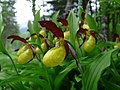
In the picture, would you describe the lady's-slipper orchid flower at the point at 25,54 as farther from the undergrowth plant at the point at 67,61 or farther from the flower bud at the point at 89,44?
the flower bud at the point at 89,44

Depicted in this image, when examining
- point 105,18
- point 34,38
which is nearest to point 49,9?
point 105,18

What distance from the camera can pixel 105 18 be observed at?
400cm

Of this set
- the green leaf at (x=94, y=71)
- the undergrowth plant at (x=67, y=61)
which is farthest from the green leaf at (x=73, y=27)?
the green leaf at (x=94, y=71)

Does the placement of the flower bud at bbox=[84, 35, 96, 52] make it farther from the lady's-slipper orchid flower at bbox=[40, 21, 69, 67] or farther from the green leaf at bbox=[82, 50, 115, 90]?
the lady's-slipper orchid flower at bbox=[40, 21, 69, 67]

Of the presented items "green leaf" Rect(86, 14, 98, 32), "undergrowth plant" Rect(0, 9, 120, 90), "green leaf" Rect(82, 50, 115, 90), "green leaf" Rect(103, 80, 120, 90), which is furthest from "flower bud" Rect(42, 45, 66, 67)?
"green leaf" Rect(86, 14, 98, 32)

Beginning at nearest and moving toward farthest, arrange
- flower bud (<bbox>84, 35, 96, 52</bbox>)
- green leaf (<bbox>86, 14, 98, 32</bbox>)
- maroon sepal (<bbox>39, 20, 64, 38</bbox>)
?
maroon sepal (<bbox>39, 20, 64, 38</bbox>), flower bud (<bbox>84, 35, 96, 52</bbox>), green leaf (<bbox>86, 14, 98, 32</bbox>)

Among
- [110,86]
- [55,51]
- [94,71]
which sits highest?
[55,51]

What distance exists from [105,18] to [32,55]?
9.84ft

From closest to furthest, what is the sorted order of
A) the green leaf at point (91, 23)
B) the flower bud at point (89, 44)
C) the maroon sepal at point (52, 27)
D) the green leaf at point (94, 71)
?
the maroon sepal at point (52, 27), the green leaf at point (94, 71), the flower bud at point (89, 44), the green leaf at point (91, 23)

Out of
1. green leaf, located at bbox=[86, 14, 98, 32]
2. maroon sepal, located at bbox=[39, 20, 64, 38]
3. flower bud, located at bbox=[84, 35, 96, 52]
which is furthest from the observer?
green leaf, located at bbox=[86, 14, 98, 32]

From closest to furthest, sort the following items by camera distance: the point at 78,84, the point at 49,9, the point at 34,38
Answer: the point at 78,84
the point at 34,38
the point at 49,9

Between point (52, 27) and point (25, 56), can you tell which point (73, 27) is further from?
point (25, 56)

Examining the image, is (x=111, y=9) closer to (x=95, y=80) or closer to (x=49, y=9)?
(x=95, y=80)

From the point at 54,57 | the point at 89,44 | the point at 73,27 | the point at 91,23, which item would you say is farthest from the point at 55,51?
the point at 91,23
